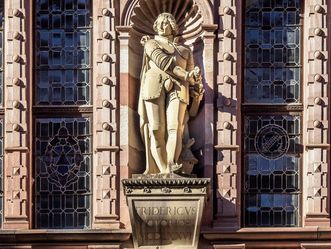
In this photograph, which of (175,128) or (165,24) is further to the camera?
(165,24)

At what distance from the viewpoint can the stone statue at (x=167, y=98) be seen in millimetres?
25062

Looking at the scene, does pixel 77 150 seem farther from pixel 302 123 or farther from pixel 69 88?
pixel 302 123

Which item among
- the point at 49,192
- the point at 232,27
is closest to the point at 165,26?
the point at 232,27

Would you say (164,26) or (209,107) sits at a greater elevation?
(164,26)

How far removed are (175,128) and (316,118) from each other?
6.75ft

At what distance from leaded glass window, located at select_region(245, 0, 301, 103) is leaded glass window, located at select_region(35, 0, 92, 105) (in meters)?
2.32

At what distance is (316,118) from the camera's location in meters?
25.5

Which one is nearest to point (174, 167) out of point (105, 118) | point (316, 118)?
point (105, 118)

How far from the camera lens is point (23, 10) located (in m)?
25.7

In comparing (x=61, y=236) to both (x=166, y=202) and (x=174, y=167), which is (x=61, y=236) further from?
(x=174, y=167)

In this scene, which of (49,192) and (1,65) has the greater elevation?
(1,65)

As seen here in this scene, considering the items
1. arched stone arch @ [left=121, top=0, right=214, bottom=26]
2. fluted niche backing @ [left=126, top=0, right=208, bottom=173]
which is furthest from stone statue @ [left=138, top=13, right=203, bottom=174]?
arched stone arch @ [left=121, top=0, right=214, bottom=26]

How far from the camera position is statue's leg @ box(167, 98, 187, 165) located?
25000 mm

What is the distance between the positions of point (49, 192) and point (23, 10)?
2624 millimetres
